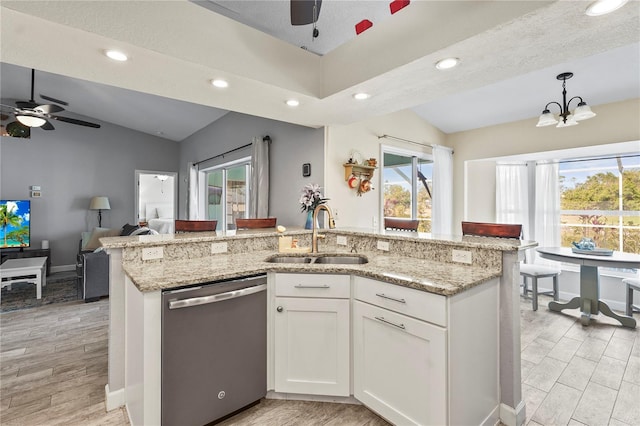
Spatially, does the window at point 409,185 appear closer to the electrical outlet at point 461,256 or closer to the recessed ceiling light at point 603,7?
the electrical outlet at point 461,256

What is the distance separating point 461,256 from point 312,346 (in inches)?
45.1

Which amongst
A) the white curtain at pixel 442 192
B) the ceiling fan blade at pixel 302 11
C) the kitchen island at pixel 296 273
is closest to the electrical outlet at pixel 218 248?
the kitchen island at pixel 296 273

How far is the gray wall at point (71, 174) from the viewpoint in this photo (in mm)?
5805

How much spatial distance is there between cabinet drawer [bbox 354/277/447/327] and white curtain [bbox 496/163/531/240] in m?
4.13

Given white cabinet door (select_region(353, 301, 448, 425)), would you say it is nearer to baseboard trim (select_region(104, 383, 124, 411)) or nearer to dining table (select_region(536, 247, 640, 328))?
baseboard trim (select_region(104, 383, 124, 411))

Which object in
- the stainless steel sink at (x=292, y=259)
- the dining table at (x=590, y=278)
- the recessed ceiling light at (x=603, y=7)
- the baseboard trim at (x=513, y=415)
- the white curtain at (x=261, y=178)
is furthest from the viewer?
the white curtain at (x=261, y=178)

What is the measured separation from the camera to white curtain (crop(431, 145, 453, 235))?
4.71 metres

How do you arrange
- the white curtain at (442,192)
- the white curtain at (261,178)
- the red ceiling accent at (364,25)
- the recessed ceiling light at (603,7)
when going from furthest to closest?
1. the white curtain at (442,192)
2. the white curtain at (261,178)
3. the red ceiling accent at (364,25)
4. the recessed ceiling light at (603,7)

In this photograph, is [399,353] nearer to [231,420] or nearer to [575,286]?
[231,420]

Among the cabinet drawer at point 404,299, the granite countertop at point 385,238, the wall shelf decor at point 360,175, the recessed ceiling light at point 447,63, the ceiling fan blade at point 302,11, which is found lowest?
the cabinet drawer at point 404,299

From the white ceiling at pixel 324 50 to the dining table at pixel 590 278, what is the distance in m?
1.81

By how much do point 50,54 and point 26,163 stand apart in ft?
19.0

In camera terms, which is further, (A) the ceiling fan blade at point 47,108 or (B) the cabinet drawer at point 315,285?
(A) the ceiling fan blade at point 47,108

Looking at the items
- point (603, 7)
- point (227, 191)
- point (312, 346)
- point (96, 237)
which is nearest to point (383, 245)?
point (312, 346)
